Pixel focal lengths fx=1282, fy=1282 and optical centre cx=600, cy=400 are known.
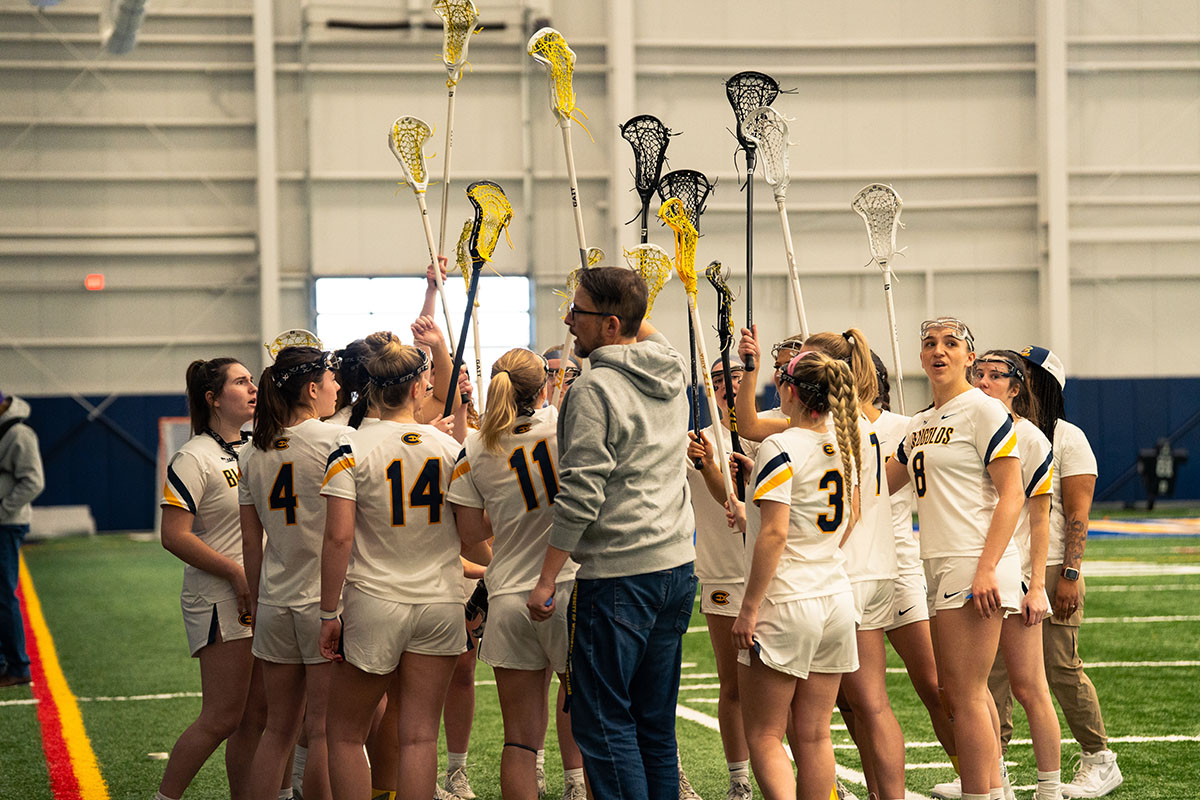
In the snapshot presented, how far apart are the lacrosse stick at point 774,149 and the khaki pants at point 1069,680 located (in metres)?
1.72

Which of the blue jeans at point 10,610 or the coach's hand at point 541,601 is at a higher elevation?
the coach's hand at point 541,601

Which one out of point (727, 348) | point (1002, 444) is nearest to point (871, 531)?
point (1002, 444)

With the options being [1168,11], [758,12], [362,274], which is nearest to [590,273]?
[362,274]

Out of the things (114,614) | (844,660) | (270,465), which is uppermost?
(270,465)

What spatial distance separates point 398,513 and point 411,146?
6.67ft

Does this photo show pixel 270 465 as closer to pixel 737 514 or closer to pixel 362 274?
pixel 737 514

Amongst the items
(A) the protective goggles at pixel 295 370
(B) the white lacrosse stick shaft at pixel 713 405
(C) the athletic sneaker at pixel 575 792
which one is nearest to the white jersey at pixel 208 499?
→ (A) the protective goggles at pixel 295 370

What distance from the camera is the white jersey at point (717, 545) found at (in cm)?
527

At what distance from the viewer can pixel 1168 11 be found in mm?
21547

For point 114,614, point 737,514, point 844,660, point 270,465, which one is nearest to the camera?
point 844,660

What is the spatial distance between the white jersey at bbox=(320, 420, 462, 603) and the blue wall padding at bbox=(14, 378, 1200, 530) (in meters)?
16.3

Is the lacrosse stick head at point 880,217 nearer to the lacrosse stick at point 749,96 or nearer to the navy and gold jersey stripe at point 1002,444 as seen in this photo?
the lacrosse stick at point 749,96

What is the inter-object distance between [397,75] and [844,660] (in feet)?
60.0

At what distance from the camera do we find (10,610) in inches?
335
